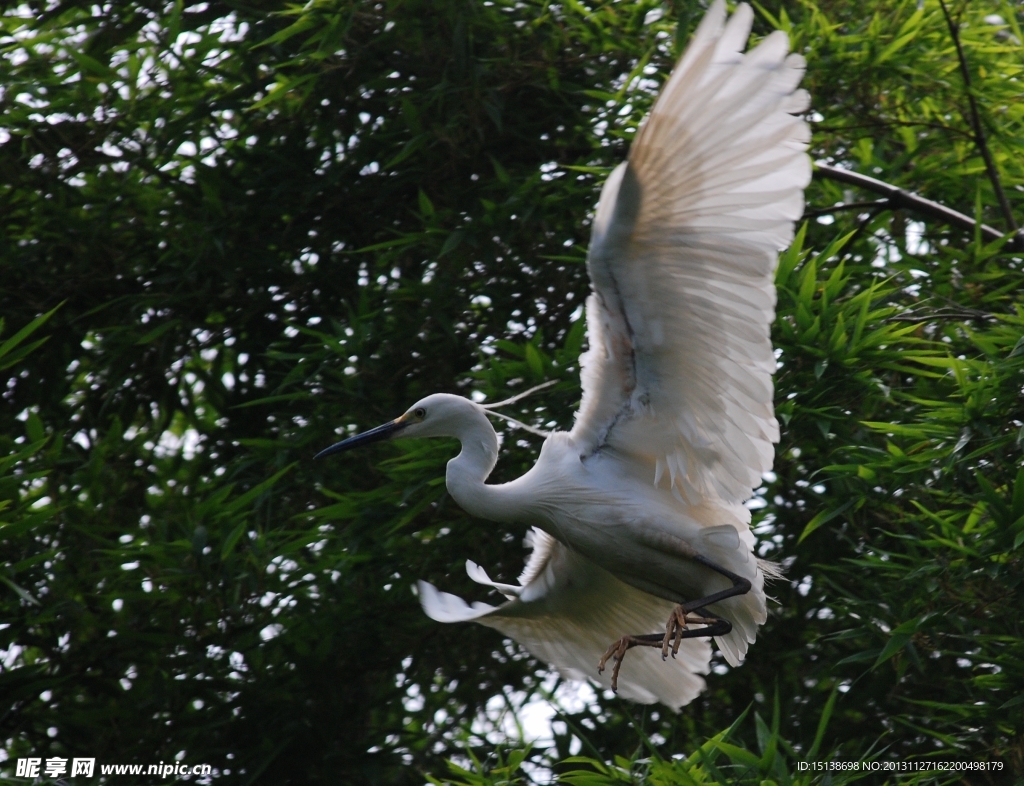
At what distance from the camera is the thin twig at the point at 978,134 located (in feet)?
12.7

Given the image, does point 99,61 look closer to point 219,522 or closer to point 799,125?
point 219,522

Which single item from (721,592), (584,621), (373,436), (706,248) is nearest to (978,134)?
(706,248)

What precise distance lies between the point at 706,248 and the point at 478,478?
1.01 meters

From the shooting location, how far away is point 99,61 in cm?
498

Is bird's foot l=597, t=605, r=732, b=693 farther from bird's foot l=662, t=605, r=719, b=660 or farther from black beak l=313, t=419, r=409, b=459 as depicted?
black beak l=313, t=419, r=409, b=459

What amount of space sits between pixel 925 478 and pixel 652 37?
185 centimetres

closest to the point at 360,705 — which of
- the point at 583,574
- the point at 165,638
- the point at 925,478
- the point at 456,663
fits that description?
the point at 456,663

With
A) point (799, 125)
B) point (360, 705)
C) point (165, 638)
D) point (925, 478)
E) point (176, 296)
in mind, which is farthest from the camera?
point (176, 296)

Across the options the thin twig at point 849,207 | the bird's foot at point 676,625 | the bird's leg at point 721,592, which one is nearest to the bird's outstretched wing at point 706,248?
the bird's leg at point 721,592

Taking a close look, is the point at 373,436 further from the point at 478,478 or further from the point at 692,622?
the point at 692,622

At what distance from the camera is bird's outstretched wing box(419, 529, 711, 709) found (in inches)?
152

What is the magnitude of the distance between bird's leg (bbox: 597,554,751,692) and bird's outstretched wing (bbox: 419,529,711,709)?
0.41 meters

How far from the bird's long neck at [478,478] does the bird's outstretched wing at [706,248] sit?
484mm

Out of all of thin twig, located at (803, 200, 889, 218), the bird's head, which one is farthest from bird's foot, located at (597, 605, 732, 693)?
thin twig, located at (803, 200, 889, 218)
